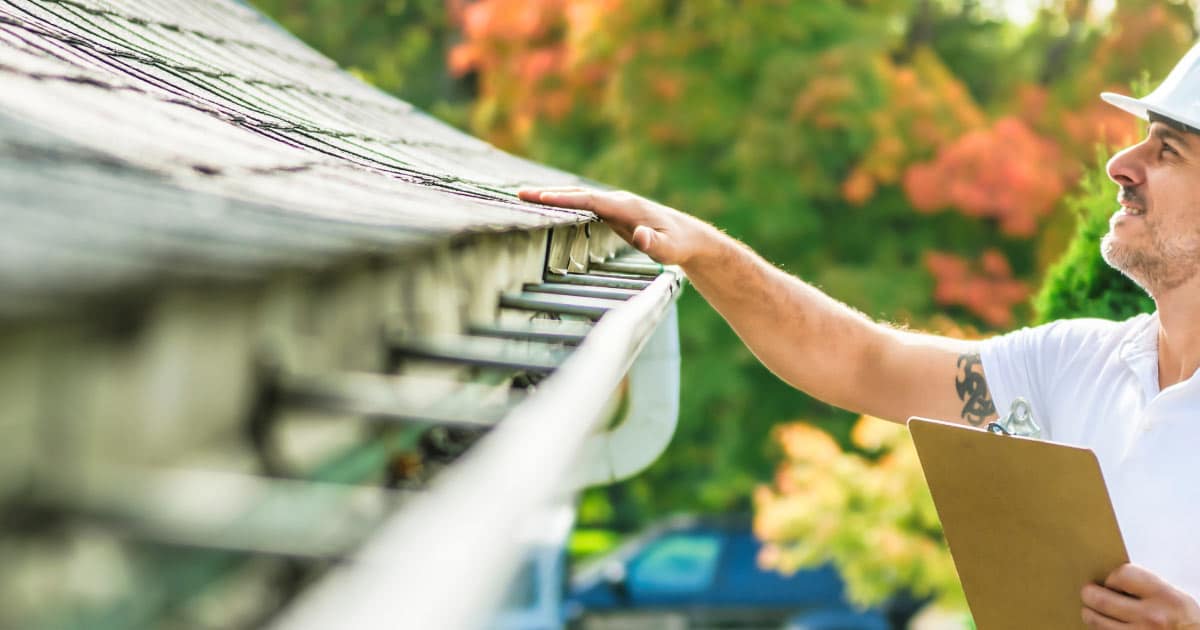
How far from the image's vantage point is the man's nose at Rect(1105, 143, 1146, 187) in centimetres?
277

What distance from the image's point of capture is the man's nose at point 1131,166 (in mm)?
2768

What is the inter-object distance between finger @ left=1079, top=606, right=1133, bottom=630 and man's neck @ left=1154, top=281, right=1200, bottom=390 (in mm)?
621

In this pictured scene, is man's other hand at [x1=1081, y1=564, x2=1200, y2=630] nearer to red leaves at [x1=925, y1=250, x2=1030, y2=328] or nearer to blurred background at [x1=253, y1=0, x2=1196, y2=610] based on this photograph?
blurred background at [x1=253, y1=0, x2=1196, y2=610]

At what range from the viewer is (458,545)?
666mm

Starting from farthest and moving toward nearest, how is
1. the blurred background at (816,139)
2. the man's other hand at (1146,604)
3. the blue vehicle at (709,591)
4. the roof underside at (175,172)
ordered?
1. the blue vehicle at (709,591)
2. the blurred background at (816,139)
3. the man's other hand at (1146,604)
4. the roof underside at (175,172)

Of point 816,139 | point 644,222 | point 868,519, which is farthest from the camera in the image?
point 816,139

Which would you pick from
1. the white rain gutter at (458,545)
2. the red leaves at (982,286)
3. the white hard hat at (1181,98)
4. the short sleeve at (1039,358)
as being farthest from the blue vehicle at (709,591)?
the white rain gutter at (458,545)

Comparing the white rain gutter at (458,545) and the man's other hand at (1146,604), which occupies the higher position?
the white rain gutter at (458,545)

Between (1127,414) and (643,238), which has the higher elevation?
(643,238)

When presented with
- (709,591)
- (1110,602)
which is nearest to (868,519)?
(709,591)

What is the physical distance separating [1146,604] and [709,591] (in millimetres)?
9390

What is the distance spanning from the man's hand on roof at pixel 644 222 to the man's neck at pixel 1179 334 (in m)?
1.07

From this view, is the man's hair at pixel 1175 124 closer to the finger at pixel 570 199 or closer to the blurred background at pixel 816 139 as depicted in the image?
the finger at pixel 570 199

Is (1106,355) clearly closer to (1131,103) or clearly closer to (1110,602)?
(1131,103)
